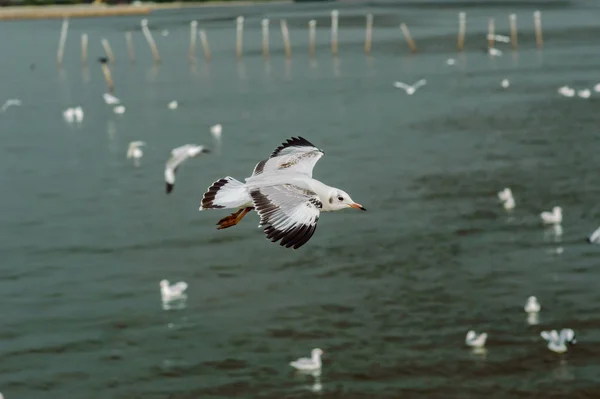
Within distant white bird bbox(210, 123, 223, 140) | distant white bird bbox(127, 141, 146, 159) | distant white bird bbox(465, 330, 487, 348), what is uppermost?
distant white bird bbox(210, 123, 223, 140)

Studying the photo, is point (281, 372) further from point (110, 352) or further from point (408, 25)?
point (408, 25)

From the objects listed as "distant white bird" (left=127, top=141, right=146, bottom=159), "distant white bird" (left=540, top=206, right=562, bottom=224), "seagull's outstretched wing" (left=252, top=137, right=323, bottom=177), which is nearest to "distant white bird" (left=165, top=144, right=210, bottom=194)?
"seagull's outstretched wing" (left=252, top=137, right=323, bottom=177)

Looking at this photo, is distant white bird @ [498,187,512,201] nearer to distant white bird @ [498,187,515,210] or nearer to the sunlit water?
distant white bird @ [498,187,515,210]

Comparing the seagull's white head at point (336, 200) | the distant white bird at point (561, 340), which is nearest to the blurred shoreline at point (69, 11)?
the distant white bird at point (561, 340)

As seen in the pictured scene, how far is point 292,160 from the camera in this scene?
12.3m

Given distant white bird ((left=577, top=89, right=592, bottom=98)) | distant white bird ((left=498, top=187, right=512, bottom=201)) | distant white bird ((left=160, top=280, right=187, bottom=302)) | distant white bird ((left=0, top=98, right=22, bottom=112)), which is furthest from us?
distant white bird ((left=0, top=98, right=22, bottom=112))

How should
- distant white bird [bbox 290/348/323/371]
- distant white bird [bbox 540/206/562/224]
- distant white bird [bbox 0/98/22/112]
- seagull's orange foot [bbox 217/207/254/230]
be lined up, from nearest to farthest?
1. seagull's orange foot [bbox 217/207/254/230]
2. distant white bird [bbox 290/348/323/371]
3. distant white bird [bbox 540/206/562/224]
4. distant white bird [bbox 0/98/22/112]

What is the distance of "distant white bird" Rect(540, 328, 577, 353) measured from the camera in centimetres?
2147

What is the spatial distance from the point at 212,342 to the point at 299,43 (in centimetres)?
7765

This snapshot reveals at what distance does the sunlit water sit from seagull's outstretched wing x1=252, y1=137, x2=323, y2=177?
8.56 metres

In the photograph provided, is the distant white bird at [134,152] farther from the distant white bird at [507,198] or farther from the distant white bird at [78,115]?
the distant white bird at [507,198]

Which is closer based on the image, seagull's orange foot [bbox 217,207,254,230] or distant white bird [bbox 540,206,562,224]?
seagull's orange foot [bbox 217,207,254,230]

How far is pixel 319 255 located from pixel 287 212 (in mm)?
18494

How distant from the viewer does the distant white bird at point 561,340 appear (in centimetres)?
2147
